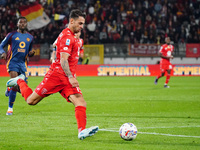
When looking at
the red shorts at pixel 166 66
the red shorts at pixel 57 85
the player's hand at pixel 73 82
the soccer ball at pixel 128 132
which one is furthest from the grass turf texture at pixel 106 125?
the red shorts at pixel 166 66

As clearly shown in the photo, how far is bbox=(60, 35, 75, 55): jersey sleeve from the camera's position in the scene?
6.22m

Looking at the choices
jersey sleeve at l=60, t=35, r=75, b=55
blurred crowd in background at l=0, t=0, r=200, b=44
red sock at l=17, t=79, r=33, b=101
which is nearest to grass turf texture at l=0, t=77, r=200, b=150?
red sock at l=17, t=79, r=33, b=101

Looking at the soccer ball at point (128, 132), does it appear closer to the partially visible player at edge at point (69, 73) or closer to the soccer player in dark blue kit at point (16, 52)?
the partially visible player at edge at point (69, 73)

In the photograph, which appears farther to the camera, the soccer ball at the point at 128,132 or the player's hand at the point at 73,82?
the soccer ball at the point at 128,132

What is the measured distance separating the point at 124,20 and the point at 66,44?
28.0 m

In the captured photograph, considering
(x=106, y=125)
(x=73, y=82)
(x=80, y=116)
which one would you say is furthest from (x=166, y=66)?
Answer: (x=73, y=82)

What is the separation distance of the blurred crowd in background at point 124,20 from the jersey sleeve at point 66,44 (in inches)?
1002

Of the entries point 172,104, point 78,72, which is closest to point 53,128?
point 172,104

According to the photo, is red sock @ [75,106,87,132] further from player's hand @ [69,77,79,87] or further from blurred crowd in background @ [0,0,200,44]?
blurred crowd in background @ [0,0,200,44]

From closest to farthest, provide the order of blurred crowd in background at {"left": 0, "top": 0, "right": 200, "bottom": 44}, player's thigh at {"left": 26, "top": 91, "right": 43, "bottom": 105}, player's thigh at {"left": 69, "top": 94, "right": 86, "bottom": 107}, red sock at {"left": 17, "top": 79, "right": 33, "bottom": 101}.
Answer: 1. player's thigh at {"left": 69, "top": 94, "right": 86, "bottom": 107}
2. player's thigh at {"left": 26, "top": 91, "right": 43, "bottom": 105}
3. red sock at {"left": 17, "top": 79, "right": 33, "bottom": 101}
4. blurred crowd in background at {"left": 0, "top": 0, "right": 200, "bottom": 44}

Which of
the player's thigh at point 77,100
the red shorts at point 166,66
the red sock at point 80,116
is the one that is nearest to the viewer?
the red sock at point 80,116

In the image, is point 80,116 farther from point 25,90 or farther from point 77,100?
point 25,90

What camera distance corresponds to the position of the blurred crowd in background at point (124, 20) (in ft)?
105

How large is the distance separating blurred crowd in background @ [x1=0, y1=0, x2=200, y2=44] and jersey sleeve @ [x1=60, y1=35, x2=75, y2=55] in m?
25.4
